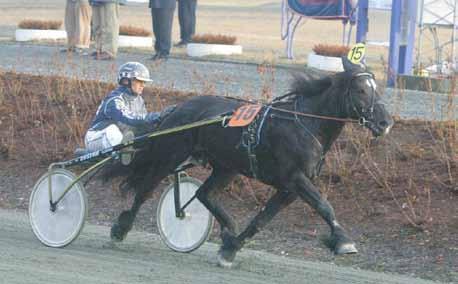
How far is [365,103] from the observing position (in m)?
7.38

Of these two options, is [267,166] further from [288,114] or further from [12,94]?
[12,94]

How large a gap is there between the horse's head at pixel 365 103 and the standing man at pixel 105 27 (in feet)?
33.1

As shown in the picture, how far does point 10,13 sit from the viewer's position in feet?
Answer: 104

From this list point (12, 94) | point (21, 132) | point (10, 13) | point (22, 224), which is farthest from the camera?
point (10, 13)

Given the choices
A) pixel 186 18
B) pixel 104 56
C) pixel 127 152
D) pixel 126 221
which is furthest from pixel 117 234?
pixel 186 18

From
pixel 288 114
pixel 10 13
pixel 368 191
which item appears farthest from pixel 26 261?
pixel 10 13

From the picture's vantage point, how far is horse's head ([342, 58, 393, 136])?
23.9 ft

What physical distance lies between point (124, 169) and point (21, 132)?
4650 mm

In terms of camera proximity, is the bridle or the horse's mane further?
the horse's mane

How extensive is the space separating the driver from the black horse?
0.89ft

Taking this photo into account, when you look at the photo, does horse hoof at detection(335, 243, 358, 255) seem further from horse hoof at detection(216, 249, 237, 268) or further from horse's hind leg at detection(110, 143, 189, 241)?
horse's hind leg at detection(110, 143, 189, 241)

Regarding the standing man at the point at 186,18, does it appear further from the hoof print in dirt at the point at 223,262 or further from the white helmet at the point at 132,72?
the hoof print in dirt at the point at 223,262

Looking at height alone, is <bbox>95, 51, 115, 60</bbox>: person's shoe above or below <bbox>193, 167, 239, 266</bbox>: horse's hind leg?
above

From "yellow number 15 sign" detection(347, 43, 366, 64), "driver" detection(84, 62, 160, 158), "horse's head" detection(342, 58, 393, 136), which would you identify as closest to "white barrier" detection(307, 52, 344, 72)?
"driver" detection(84, 62, 160, 158)
